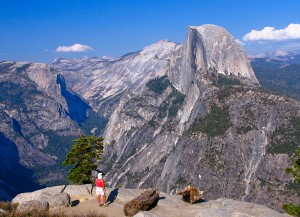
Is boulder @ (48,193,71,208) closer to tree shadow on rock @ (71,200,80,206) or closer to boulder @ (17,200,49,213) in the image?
tree shadow on rock @ (71,200,80,206)

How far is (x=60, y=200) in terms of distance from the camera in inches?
1539

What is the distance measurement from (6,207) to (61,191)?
771 cm

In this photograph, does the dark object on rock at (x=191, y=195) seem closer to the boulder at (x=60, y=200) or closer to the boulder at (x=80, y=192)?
the boulder at (x=80, y=192)

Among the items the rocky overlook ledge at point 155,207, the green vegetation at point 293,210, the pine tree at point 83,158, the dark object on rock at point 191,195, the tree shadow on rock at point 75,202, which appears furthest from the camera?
the pine tree at point 83,158

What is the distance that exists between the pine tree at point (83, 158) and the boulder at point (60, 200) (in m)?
27.1

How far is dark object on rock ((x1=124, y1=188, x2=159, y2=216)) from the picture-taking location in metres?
36.5

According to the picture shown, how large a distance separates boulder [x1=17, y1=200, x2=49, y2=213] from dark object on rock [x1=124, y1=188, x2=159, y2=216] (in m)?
7.25

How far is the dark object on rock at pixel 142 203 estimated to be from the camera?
36.5m

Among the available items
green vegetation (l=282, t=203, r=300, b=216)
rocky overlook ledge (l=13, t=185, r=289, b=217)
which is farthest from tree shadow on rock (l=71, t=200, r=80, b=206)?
green vegetation (l=282, t=203, r=300, b=216)

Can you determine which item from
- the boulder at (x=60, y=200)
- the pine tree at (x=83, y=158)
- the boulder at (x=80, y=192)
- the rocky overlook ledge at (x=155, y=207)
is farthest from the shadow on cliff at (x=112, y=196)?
the pine tree at (x=83, y=158)

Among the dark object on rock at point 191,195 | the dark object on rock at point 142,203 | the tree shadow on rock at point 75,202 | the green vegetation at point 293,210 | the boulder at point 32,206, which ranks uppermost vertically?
the boulder at point 32,206

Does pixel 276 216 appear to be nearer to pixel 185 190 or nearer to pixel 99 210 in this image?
pixel 185 190

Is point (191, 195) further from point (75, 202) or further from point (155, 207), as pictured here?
point (75, 202)

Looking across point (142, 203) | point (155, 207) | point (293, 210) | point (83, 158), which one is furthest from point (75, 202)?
point (293, 210)
